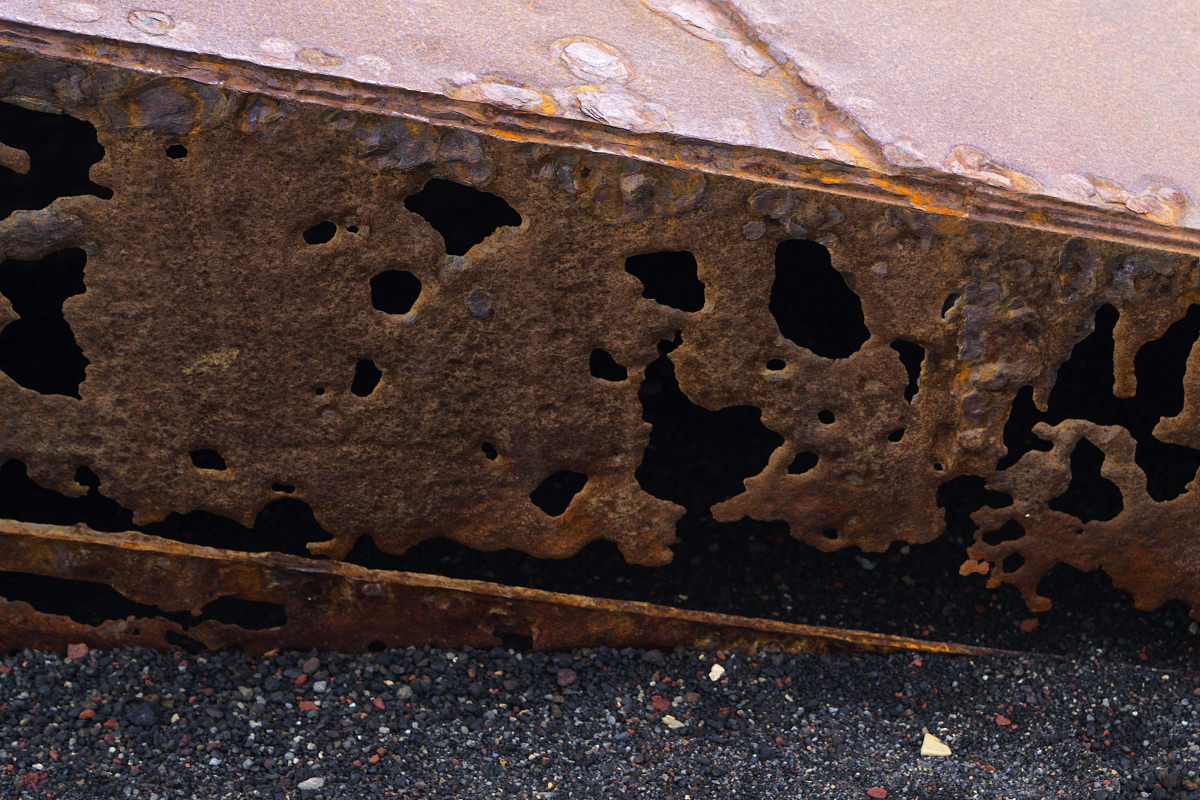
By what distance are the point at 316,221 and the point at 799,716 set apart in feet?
3.74

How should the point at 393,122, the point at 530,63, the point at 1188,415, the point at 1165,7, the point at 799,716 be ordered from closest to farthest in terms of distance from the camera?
the point at 393,122
the point at 530,63
the point at 1188,415
the point at 799,716
the point at 1165,7

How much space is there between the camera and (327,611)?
1.97 metres

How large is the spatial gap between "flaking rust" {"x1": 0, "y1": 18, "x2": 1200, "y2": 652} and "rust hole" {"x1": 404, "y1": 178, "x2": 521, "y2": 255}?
4 cm

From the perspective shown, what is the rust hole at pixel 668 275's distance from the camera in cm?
215

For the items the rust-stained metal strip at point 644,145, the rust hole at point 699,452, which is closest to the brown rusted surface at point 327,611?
the rust hole at point 699,452

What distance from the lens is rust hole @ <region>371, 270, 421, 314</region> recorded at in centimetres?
216

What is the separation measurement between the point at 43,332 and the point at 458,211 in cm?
77

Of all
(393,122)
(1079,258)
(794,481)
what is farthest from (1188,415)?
(393,122)

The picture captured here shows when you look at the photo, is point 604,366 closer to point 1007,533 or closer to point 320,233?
point 320,233

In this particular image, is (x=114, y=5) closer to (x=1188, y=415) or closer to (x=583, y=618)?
(x=583, y=618)

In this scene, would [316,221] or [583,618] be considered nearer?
[316,221]

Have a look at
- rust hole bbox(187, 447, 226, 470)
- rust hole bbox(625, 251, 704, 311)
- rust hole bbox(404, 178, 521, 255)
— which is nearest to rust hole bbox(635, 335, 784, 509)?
rust hole bbox(625, 251, 704, 311)

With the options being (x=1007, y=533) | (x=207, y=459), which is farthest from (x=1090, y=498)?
(x=207, y=459)

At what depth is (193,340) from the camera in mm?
1680
